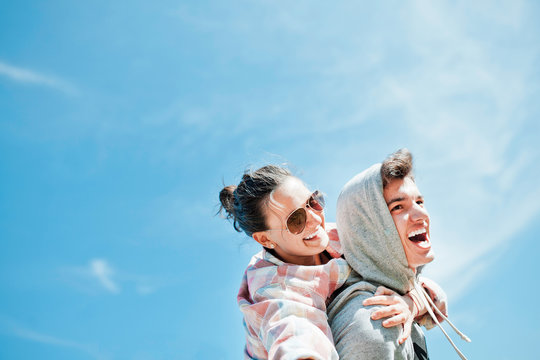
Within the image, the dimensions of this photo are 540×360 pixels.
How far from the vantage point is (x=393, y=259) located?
189 inches

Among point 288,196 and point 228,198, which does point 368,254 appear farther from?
point 228,198

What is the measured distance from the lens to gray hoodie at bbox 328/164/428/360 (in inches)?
175

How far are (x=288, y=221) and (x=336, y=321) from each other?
1.07 m

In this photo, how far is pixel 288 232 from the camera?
16.1ft

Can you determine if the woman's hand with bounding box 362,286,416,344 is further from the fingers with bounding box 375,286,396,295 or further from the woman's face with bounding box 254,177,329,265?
the woman's face with bounding box 254,177,329,265

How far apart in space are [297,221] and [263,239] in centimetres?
42

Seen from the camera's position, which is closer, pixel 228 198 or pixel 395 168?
pixel 395 168

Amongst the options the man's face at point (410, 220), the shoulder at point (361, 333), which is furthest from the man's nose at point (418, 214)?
the shoulder at point (361, 333)

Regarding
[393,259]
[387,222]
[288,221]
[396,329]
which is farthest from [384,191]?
[396,329]

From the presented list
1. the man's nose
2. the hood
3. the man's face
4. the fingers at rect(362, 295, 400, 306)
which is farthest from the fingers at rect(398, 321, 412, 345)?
the man's nose

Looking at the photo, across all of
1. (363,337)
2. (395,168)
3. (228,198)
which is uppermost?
(228,198)

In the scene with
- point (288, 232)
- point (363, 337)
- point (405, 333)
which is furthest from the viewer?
point (288, 232)

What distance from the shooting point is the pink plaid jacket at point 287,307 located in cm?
358

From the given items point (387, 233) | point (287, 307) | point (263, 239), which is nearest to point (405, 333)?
point (387, 233)
